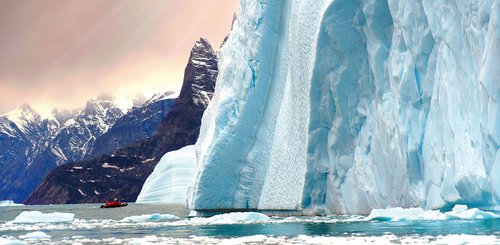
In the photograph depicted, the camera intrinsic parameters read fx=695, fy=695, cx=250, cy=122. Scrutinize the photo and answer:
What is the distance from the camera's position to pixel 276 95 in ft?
125

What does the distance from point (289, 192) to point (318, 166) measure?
4384 millimetres

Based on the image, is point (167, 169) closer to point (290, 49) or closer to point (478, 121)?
point (290, 49)

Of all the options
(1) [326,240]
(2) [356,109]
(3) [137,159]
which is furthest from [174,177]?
(3) [137,159]

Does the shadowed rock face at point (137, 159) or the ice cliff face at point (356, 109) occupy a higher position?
the shadowed rock face at point (137, 159)

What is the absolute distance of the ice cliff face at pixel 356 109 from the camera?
19984mm

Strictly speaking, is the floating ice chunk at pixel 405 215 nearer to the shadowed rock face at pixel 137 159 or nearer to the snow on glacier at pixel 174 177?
the snow on glacier at pixel 174 177

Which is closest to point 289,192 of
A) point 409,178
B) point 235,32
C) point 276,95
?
point 276,95

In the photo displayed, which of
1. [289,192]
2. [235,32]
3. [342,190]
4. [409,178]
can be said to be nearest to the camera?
[409,178]

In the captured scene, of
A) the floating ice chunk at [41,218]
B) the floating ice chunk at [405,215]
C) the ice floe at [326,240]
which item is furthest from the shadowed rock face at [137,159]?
the ice floe at [326,240]

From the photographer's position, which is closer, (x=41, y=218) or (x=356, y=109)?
(x=356, y=109)

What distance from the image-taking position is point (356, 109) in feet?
90.1

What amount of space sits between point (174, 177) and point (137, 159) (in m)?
111

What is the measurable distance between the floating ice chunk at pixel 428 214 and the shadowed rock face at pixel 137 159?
153 m

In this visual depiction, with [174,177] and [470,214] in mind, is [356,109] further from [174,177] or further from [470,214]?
[174,177]
